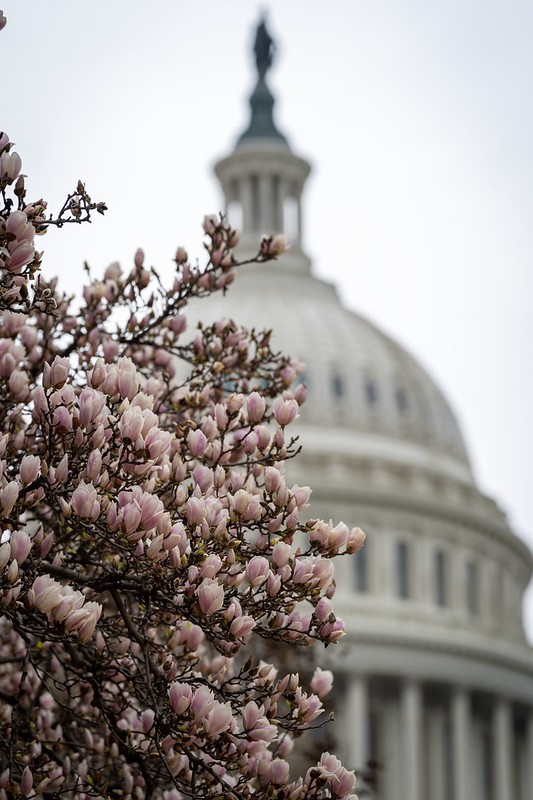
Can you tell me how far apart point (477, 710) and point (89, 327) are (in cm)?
7191

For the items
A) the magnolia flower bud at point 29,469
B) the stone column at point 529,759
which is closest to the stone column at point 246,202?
the stone column at point 529,759

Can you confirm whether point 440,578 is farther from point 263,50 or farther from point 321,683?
point 321,683

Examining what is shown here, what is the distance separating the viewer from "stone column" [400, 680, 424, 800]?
253 feet

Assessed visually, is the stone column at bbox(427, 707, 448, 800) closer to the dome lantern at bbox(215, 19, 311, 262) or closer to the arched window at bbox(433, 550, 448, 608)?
the arched window at bbox(433, 550, 448, 608)

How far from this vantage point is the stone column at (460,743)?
257ft

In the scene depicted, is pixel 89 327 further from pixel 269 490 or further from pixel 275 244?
pixel 269 490

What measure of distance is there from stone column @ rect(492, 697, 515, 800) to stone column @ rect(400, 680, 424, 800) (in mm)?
5233

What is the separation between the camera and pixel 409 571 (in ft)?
Result: 272

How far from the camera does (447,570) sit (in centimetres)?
8394

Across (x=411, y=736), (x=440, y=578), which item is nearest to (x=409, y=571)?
(x=440, y=578)

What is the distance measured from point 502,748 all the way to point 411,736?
19.6 feet

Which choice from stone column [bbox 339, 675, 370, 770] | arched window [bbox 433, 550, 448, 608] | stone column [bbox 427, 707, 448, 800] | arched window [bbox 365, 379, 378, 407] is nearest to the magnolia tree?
stone column [bbox 339, 675, 370, 770]

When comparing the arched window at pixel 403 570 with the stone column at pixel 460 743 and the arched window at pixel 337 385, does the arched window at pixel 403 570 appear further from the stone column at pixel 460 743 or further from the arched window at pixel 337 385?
the arched window at pixel 337 385

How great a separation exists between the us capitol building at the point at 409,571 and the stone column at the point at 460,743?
0.09 meters
